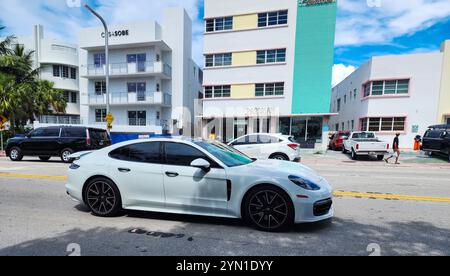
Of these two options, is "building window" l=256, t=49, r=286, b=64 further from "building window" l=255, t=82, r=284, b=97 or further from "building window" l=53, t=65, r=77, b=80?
"building window" l=53, t=65, r=77, b=80

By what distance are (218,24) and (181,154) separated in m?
20.6

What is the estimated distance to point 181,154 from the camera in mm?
3996

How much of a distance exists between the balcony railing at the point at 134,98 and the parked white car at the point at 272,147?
15472 mm

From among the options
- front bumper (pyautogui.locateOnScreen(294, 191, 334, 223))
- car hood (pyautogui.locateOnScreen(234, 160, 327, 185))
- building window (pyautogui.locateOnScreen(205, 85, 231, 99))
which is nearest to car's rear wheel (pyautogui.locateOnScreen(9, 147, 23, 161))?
car hood (pyautogui.locateOnScreen(234, 160, 327, 185))

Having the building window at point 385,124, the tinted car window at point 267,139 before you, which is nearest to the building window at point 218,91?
the tinted car window at point 267,139

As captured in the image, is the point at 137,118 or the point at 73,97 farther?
the point at 73,97

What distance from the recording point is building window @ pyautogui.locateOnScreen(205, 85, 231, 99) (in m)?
21.5

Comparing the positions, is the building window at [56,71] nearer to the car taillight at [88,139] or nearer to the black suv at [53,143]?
the black suv at [53,143]

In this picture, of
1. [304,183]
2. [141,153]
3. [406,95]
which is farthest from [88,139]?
[406,95]

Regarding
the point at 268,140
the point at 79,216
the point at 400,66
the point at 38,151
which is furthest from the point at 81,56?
the point at 400,66

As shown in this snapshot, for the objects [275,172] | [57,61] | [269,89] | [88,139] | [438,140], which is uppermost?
[57,61]

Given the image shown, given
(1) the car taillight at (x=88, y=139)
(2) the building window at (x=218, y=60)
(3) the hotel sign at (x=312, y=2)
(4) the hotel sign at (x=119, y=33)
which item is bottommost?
(1) the car taillight at (x=88, y=139)

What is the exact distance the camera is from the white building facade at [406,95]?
1812 centimetres

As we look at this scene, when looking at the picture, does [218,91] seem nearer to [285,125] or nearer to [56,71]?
[285,125]
